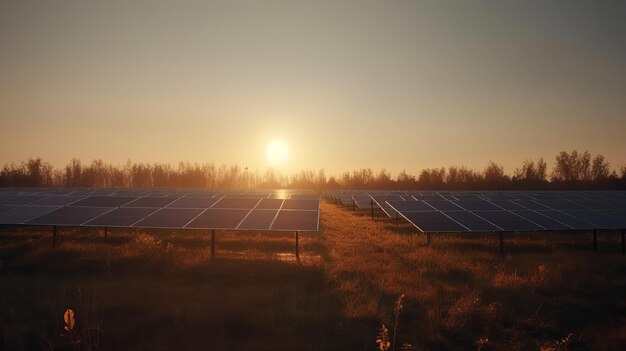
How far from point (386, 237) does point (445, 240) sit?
13.0 feet

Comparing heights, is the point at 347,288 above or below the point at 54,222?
below

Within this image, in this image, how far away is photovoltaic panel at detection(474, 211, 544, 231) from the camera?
880 inches

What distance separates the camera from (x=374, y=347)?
9.79 m

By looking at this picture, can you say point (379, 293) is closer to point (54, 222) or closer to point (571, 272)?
point (571, 272)

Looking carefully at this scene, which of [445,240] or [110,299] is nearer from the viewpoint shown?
[110,299]

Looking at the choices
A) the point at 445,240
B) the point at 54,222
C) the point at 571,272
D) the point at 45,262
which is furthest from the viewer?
the point at 445,240

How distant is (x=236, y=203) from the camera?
25.8 meters

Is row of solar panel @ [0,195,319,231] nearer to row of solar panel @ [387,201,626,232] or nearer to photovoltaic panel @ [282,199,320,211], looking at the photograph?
photovoltaic panel @ [282,199,320,211]

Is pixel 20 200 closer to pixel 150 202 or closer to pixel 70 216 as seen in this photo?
pixel 70 216

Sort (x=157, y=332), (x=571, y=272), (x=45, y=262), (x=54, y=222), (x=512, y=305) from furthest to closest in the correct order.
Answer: (x=54, y=222), (x=45, y=262), (x=571, y=272), (x=512, y=305), (x=157, y=332)

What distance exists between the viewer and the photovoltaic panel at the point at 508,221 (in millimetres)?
22359

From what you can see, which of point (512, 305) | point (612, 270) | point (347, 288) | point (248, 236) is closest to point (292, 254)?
point (248, 236)

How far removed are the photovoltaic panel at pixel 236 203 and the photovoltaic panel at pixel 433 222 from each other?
9853mm

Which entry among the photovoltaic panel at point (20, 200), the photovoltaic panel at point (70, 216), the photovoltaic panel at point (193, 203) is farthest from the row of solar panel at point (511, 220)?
the photovoltaic panel at point (20, 200)
